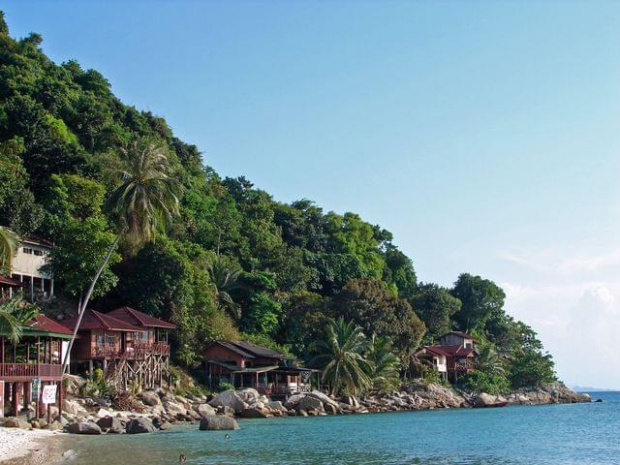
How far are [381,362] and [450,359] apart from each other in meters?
19.1

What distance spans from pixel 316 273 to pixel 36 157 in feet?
108

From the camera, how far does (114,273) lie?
55.8m

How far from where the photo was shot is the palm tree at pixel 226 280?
2522 inches

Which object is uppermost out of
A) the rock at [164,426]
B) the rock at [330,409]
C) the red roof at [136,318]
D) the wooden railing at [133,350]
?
the red roof at [136,318]

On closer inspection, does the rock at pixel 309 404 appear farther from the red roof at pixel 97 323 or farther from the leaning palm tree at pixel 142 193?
the leaning palm tree at pixel 142 193

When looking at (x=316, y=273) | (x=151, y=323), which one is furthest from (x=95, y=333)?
(x=316, y=273)

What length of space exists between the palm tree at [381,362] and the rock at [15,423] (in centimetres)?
3738

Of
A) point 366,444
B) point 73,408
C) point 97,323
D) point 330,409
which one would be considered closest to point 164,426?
point 73,408

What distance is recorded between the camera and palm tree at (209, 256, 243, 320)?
64.1m

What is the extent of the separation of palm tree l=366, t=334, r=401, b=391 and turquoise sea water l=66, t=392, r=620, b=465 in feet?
49.1

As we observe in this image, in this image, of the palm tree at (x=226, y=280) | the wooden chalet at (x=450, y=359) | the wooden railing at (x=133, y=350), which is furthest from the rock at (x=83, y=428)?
the wooden chalet at (x=450, y=359)

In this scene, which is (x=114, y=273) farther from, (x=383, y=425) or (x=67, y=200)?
(x=383, y=425)

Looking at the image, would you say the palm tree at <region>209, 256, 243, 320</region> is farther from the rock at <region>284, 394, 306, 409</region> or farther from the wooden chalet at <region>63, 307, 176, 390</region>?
the rock at <region>284, 394, 306, 409</region>

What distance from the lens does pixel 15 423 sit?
31688 mm
